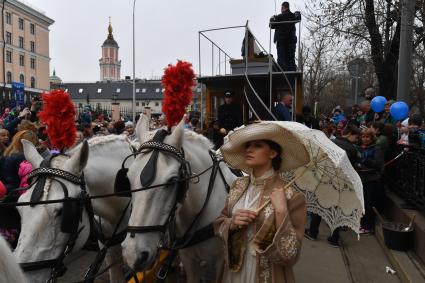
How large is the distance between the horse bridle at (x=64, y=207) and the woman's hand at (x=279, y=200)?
52.7 inches

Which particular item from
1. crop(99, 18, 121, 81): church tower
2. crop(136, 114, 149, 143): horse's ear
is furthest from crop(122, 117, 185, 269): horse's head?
crop(99, 18, 121, 81): church tower

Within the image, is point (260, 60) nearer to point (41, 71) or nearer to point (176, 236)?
point (176, 236)

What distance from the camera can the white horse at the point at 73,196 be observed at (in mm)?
2383

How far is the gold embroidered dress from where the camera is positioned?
2203 mm

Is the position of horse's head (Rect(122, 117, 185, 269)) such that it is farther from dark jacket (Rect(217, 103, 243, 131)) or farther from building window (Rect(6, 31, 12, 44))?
building window (Rect(6, 31, 12, 44))

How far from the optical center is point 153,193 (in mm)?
2402

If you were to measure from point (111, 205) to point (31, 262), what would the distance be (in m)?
1.05

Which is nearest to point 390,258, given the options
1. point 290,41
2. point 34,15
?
point 290,41

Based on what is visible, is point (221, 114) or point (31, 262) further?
point (221, 114)

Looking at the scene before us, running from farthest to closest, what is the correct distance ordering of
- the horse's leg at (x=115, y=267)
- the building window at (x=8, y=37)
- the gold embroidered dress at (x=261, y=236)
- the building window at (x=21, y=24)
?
the building window at (x=21, y=24), the building window at (x=8, y=37), the horse's leg at (x=115, y=267), the gold embroidered dress at (x=261, y=236)

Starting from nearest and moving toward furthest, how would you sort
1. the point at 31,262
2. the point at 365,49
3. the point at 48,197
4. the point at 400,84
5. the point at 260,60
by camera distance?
the point at 31,262
the point at 48,197
the point at 260,60
the point at 400,84
the point at 365,49

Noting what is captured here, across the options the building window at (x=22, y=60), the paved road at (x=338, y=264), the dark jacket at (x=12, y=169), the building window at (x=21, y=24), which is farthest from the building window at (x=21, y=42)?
the dark jacket at (x=12, y=169)

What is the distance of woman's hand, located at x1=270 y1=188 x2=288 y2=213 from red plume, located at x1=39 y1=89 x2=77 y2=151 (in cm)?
177

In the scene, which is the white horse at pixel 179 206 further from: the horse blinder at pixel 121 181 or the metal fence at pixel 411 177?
the metal fence at pixel 411 177
